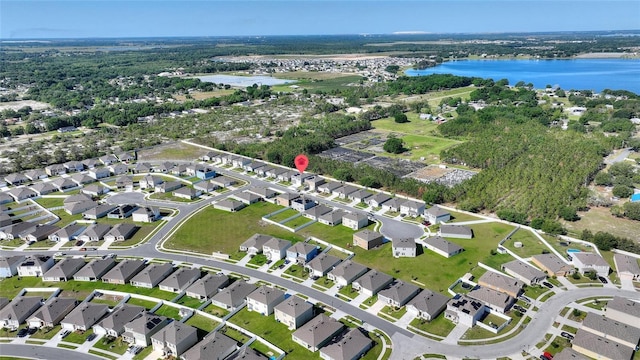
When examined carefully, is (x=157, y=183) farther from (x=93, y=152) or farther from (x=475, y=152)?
(x=475, y=152)

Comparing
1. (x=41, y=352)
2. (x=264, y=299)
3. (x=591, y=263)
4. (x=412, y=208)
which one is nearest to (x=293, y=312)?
(x=264, y=299)

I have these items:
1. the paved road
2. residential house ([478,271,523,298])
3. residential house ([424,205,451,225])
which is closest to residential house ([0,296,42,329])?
the paved road

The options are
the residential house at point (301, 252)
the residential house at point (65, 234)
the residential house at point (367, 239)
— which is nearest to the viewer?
the residential house at point (301, 252)

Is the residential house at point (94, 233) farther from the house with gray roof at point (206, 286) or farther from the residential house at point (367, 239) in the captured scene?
the residential house at point (367, 239)

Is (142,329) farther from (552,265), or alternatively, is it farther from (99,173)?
(99,173)

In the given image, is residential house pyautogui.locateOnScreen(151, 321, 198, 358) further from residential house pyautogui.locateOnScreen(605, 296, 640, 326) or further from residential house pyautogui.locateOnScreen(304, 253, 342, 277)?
residential house pyautogui.locateOnScreen(605, 296, 640, 326)

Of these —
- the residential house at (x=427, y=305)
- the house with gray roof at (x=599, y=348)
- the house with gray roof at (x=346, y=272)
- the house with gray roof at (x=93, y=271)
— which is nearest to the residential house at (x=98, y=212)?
the house with gray roof at (x=93, y=271)

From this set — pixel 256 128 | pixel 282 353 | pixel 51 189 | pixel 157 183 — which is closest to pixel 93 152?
pixel 51 189
